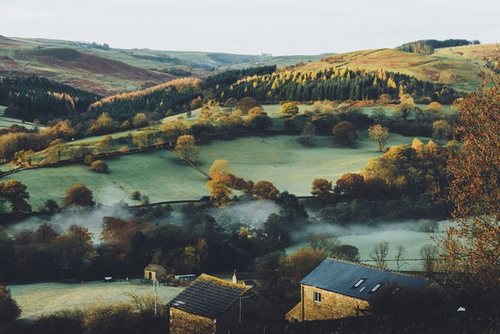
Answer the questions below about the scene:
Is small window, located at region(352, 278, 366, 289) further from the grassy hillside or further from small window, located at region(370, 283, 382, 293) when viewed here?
the grassy hillside

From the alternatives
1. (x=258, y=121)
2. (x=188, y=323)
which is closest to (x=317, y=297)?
(x=188, y=323)

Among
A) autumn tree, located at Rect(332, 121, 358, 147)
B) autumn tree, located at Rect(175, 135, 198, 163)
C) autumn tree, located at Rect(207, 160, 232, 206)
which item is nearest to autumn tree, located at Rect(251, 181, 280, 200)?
autumn tree, located at Rect(207, 160, 232, 206)

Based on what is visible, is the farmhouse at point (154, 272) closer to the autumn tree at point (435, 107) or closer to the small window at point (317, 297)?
the small window at point (317, 297)

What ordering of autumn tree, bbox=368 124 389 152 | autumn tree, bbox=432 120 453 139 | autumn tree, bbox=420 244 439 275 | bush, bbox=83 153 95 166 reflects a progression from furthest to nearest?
1. autumn tree, bbox=432 120 453 139
2. autumn tree, bbox=368 124 389 152
3. bush, bbox=83 153 95 166
4. autumn tree, bbox=420 244 439 275

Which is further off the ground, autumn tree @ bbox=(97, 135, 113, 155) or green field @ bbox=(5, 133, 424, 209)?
autumn tree @ bbox=(97, 135, 113, 155)

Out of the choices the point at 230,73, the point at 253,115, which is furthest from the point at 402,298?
the point at 230,73

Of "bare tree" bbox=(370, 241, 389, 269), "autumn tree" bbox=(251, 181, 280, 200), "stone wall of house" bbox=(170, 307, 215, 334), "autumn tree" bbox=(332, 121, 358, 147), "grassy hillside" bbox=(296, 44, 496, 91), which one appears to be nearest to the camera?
"stone wall of house" bbox=(170, 307, 215, 334)
